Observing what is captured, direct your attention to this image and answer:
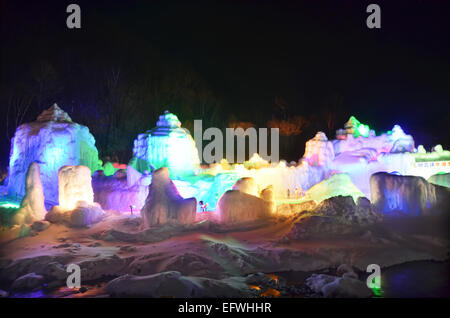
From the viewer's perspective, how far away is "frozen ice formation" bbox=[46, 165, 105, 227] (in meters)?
15.2

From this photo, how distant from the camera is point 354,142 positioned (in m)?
27.5

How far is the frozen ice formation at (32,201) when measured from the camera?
50.4ft

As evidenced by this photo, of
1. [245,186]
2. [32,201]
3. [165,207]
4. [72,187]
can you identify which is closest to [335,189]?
[245,186]

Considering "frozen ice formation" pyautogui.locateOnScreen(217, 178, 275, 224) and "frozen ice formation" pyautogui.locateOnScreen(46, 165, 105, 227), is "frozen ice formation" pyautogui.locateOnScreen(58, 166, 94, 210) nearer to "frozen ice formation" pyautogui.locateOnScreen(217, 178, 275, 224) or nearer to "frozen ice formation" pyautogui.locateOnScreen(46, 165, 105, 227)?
"frozen ice formation" pyautogui.locateOnScreen(46, 165, 105, 227)

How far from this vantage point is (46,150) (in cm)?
1955

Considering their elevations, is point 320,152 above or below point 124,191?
above

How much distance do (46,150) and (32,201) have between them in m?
4.50

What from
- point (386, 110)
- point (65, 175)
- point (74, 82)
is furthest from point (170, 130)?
point (386, 110)

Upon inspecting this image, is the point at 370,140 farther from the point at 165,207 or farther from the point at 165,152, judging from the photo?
the point at 165,207
